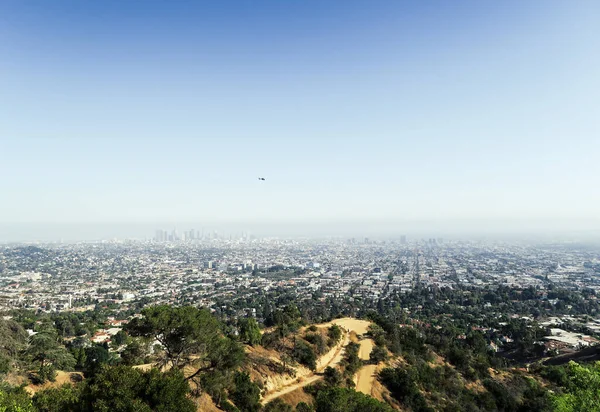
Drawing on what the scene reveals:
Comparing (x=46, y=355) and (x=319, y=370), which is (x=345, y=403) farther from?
(x=46, y=355)

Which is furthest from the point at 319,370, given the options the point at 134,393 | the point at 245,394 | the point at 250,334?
the point at 134,393

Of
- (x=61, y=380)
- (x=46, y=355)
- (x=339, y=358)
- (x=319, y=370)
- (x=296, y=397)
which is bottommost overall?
(x=339, y=358)

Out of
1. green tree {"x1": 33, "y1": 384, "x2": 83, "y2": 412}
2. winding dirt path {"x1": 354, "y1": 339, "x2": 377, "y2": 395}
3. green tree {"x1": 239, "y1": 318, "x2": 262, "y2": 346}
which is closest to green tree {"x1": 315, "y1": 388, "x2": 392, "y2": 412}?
green tree {"x1": 33, "y1": 384, "x2": 83, "y2": 412}

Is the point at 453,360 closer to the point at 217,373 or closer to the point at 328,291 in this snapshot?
the point at 217,373

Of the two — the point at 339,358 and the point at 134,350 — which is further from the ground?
the point at 134,350

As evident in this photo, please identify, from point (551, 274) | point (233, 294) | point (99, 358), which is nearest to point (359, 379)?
point (99, 358)

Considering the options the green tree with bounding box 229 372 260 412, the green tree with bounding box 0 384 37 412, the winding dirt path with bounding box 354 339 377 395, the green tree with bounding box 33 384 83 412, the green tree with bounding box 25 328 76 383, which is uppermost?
the green tree with bounding box 0 384 37 412

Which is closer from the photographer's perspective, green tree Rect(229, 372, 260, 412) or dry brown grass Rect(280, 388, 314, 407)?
green tree Rect(229, 372, 260, 412)

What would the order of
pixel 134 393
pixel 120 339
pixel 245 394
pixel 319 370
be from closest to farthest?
pixel 134 393 → pixel 245 394 → pixel 319 370 → pixel 120 339

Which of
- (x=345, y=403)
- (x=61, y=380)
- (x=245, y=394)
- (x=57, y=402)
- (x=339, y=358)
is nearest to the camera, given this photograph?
(x=57, y=402)

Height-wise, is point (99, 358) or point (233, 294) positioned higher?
point (99, 358)

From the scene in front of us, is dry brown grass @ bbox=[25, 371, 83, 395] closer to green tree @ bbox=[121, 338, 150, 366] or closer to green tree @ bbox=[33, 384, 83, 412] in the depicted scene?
green tree @ bbox=[121, 338, 150, 366]
